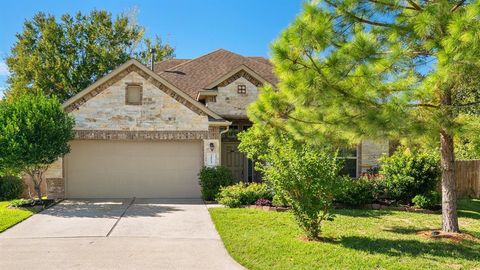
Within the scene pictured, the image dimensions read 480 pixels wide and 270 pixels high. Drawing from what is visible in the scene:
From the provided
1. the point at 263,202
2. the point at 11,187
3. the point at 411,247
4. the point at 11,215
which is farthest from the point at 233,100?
the point at 411,247

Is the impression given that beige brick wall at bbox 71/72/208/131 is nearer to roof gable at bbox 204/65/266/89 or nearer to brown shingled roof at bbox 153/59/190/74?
roof gable at bbox 204/65/266/89

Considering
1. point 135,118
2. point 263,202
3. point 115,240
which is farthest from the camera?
point 135,118

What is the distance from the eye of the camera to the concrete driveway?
6.72 m

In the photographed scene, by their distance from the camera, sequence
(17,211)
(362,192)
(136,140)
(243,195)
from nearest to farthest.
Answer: (17,211), (362,192), (243,195), (136,140)

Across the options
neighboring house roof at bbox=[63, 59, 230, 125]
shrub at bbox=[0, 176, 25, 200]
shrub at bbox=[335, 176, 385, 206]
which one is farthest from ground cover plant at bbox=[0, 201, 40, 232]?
shrub at bbox=[335, 176, 385, 206]

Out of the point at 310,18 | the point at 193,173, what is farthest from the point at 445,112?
the point at 193,173

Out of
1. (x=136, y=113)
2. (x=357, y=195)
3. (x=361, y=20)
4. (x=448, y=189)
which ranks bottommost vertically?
(x=357, y=195)

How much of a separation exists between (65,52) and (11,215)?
68.1 ft

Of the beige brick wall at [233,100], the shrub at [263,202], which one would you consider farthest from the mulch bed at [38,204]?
the beige brick wall at [233,100]

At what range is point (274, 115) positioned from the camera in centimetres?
939

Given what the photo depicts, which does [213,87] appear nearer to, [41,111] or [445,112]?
[41,111]

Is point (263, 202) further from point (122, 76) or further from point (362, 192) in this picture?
point (122, 76)

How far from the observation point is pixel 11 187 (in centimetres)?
1470

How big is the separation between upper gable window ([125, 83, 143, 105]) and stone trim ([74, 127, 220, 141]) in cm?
105
